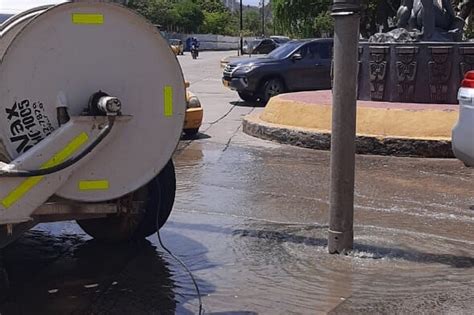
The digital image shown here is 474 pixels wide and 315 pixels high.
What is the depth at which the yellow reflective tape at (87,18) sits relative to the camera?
15.8 ft

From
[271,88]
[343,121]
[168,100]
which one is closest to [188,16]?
[271,88]

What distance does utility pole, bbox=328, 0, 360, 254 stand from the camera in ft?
19.9

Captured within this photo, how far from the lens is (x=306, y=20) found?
4588cm

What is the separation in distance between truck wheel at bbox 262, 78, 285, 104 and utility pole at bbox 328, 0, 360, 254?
15.2m

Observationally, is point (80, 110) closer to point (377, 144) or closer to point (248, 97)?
point (377, 144)

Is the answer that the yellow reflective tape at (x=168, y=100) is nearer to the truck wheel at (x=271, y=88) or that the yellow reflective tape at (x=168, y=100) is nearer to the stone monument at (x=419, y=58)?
the stone monument at (x=419, y=58)

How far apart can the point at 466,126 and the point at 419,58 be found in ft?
19.0

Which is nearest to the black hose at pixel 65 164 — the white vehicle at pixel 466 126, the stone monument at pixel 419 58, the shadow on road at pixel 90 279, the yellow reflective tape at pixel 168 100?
the yellow reflective tape at pixel 168 100

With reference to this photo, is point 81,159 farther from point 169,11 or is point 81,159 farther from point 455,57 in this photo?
point 169,11

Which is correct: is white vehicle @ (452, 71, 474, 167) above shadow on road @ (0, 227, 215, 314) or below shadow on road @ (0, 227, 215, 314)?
above

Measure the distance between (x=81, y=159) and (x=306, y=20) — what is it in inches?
1659

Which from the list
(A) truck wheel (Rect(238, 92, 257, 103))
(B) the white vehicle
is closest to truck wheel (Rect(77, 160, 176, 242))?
(B) the white vehicle

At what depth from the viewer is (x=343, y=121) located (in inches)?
241

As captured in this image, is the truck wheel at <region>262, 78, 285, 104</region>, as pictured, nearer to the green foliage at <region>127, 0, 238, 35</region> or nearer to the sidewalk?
the sidewalk
